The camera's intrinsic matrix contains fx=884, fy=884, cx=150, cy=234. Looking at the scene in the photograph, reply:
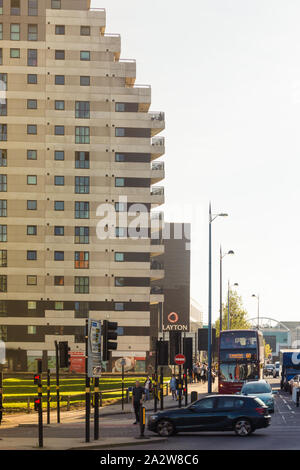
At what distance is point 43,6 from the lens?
10919cm

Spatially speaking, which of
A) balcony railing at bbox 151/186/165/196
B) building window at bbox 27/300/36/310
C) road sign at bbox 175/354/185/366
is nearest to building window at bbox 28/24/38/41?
balcony railing at bbox 151/186/165/196

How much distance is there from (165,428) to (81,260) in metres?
76.1

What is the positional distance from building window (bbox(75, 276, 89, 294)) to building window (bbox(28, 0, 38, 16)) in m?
32.9

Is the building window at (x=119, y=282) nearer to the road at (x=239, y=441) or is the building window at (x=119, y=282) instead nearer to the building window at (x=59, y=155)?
the building window at (x=59, y=155)

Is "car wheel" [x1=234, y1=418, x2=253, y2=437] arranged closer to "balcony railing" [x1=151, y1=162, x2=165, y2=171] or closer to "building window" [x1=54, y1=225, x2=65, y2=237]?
"building window" [x1=54, y1=225, x2=65, y2=237]

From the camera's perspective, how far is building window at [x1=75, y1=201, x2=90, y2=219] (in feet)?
355

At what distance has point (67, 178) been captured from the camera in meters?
109

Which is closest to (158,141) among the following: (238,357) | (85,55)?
(85,55)

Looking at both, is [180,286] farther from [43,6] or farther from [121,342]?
[43,6]

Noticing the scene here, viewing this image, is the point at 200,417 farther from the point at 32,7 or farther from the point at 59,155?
the point at 32,7

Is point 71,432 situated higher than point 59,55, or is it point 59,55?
point 59,55

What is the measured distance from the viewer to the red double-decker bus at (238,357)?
5391 cm
